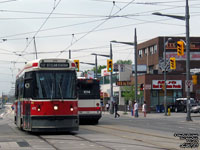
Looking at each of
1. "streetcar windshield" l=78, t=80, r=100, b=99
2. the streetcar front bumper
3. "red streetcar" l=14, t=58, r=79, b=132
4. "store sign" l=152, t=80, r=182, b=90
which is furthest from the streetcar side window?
"store sign" l=152, t=80, r=182, b=90

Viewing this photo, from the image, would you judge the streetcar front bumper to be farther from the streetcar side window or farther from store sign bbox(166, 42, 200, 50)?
store sign bbox(166, 42, 200, 50)

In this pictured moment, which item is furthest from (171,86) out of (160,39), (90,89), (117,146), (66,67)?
(117,146)

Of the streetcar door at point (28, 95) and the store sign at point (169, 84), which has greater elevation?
the store sign at point (169, 84)

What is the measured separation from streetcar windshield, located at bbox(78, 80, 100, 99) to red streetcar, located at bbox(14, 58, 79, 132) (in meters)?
9.97

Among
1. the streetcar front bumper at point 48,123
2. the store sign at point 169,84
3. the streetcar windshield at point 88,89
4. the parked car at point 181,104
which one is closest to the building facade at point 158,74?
the store sign at point 169,84

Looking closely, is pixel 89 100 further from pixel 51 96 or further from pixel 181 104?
pixel 181 104

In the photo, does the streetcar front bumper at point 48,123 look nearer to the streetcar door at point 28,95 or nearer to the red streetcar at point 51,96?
the red streetcar at point 51,96

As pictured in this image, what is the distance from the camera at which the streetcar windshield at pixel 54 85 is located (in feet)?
64.1

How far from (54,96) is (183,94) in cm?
4819

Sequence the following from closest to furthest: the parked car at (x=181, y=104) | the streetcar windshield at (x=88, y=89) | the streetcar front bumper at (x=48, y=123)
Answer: the streetcar front bumper at (x=48, y=123)
the streetcar windshield at (x=88, y=89)
the parked car at (x=181, y=104)

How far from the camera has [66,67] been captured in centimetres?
2003

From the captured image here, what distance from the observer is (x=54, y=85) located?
770 inches

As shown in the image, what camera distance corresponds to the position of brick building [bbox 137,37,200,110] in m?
64.8

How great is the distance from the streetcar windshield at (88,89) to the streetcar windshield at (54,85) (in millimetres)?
10174
